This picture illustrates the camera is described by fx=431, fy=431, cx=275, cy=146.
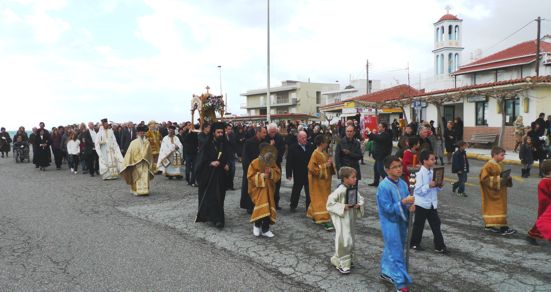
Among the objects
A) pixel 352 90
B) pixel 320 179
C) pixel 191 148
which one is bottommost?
pixel 320 179

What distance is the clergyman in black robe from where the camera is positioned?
7.39 m

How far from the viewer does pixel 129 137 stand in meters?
18.1

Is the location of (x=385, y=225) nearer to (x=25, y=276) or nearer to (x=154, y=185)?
(x=25, y=276)

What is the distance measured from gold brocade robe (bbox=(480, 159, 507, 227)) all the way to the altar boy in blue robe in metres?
2.57

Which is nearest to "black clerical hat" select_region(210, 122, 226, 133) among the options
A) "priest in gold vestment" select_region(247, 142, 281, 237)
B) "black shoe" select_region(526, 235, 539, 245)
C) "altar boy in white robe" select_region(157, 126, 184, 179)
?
"priest in gold vestment" select_region(247, 142, 281, 237)

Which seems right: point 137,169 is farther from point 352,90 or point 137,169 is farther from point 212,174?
point 352,90

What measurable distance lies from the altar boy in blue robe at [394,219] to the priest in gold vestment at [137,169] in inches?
287

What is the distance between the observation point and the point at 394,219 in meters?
4.65

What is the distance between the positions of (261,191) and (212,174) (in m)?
1.23


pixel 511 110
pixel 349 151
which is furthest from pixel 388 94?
pixel 349 151

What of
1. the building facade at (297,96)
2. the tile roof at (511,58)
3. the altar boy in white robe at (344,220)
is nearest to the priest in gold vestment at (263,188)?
the altar boy in white robe at (344,220)

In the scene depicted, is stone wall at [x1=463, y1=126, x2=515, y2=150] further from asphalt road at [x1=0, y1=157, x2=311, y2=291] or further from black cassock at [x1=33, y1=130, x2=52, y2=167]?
black cassock at [x1=33, y1=130, x2=52, y2=167]

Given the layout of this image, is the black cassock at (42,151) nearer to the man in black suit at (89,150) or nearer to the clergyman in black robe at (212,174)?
the man in black suit at (89,150)

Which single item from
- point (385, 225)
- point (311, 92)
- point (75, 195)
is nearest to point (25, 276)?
point (385, 225)
